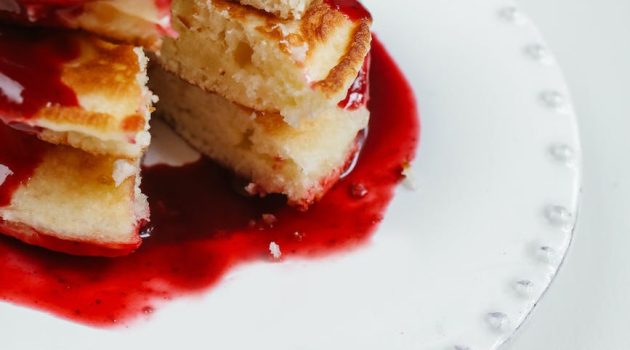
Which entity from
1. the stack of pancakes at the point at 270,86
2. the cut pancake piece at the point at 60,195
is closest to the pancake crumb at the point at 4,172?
the cut pancake piece at the point at 60,195

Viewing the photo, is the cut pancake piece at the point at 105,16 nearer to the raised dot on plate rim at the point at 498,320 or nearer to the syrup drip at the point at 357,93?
the syrup drip at the point at 357,93

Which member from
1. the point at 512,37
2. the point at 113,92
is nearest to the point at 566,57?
the point at 512,37

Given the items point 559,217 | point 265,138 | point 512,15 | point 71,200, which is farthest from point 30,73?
point 512,15

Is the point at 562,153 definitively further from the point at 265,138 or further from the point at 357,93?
the point at 265,138

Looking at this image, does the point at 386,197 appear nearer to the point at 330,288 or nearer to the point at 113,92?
the point at 330,288

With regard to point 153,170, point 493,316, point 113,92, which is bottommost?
point 153,170
